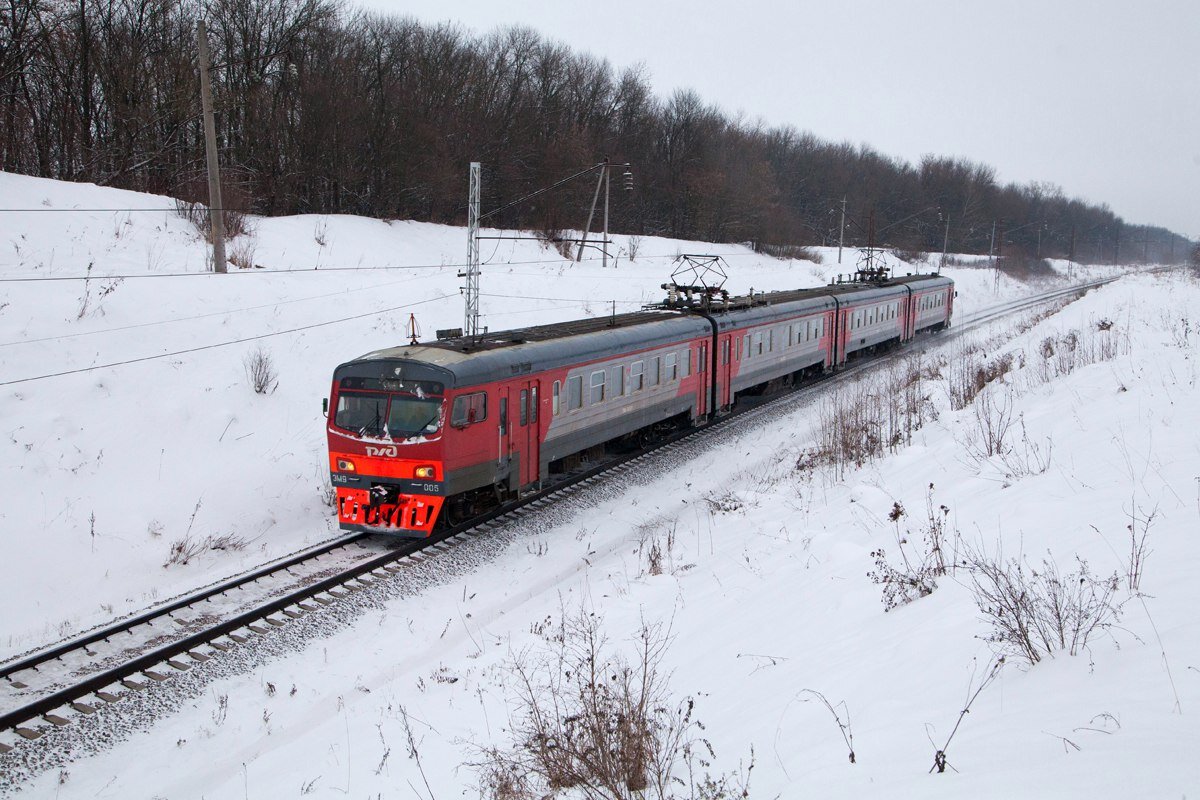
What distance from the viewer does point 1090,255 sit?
129 m

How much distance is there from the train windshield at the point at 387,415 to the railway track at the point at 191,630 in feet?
5.54

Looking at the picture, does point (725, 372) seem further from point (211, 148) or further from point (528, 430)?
point (211, 148)

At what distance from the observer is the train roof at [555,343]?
12555 mm

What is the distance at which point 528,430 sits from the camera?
555 inches

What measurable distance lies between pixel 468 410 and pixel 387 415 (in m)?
1.16

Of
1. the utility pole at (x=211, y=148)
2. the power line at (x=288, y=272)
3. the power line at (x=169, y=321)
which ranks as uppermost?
the utility pole at (x=211, y=148)

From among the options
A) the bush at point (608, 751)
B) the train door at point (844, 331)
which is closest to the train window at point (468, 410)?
the bush at point (608, 751)

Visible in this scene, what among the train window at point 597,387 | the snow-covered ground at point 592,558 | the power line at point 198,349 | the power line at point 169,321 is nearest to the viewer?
the snow-covered ground at point 592,558

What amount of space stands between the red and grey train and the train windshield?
17mm

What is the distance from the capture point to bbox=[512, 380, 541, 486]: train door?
13.8m

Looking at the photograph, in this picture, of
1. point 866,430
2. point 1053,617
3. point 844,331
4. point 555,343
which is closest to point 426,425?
point 555,343

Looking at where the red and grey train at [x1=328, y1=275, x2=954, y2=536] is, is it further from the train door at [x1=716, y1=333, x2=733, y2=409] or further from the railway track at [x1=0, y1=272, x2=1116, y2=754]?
the railway track at [x1=0, y1=272, x2=1116, y2=754]

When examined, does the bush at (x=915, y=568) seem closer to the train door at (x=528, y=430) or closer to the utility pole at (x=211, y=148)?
the train door at (x=528, y=430)

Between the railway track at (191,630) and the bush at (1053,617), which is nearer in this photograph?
A: the bush at (1053,617)
